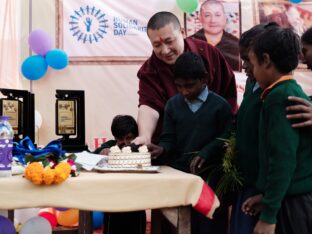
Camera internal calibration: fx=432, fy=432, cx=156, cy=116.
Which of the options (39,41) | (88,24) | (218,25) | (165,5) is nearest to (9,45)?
→ (39,41)

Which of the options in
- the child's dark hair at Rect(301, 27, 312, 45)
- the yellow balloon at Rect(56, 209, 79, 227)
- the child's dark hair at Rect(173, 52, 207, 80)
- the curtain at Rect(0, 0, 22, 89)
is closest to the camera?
the child's dark hair at Rect(301, 27, 312, 45)

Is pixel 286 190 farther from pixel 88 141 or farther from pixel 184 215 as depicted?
pixel 88 141

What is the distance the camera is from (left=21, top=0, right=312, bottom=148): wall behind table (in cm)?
358

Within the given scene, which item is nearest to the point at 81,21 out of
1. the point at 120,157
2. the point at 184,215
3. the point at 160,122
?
the point at 160,122

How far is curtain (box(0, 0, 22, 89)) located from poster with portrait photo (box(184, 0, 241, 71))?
1.43 m

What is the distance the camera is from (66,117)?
6.58 feet

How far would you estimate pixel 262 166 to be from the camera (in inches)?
54.0

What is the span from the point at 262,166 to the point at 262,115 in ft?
0.53

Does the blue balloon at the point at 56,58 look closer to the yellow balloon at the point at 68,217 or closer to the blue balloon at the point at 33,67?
the blue balloon at the point at 33,67

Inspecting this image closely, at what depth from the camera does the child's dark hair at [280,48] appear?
1.35m

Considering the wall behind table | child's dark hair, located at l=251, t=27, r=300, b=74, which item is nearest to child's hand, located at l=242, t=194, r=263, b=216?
child's dark hair, located at l=251, t=27, r=300, b=74

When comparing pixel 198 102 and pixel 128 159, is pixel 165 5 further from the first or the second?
pixel 128 159

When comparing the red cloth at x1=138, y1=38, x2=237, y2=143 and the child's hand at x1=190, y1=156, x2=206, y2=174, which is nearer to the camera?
the child's hand at x1=190, y1=156, x2=206, y2=174

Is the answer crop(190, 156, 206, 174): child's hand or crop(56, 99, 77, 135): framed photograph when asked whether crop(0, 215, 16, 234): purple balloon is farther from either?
crop(190, 156, 206, 174): child's hand
